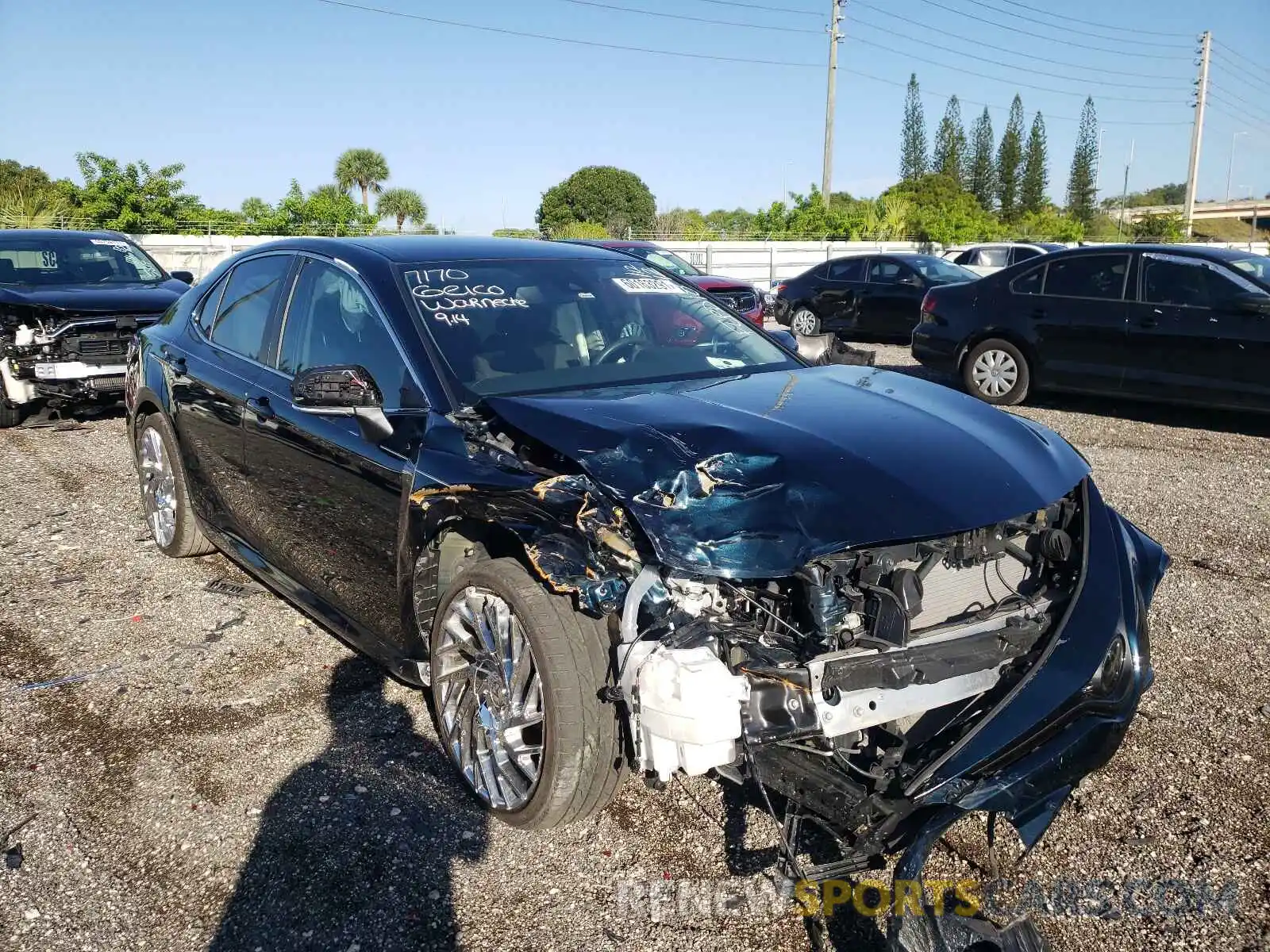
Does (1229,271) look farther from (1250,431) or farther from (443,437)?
(443,437)

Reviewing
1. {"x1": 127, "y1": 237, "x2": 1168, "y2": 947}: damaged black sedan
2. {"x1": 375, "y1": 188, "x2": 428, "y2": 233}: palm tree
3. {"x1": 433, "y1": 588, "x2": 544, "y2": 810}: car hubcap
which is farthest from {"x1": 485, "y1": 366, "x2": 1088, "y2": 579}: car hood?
{"x1": 375, "y1": 188, "x2": 428, "y2": 233}: palm tree

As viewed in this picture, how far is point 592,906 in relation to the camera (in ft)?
9.21

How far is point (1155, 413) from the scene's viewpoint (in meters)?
9.96

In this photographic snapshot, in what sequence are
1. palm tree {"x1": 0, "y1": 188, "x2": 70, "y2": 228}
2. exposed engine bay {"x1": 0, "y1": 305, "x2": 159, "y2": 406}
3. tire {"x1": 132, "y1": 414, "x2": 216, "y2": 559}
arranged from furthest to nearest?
palm tree {"x1": 0, "y1": 188, "x2": 70, "y2": 228} → exposed engine bay {"x1": 0, "y1": 305, "x2": 159, "y2": 406} → tire {"x1": 132, "y1": 414, "x2": 216, "y2": 559}

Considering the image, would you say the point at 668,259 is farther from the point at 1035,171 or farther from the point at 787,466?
the point at 1035,171

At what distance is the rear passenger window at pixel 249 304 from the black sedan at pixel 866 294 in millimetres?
11033

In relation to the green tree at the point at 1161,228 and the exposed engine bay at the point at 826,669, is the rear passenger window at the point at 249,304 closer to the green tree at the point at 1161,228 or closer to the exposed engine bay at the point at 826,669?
the exposed engine bay at the point at 826,669

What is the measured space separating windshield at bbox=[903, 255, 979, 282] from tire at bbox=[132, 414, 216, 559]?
1233 centimetres

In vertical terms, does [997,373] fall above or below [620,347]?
below

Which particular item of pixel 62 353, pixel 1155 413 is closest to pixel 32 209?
pixel 62 353

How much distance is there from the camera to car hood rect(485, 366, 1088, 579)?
260 centimetres

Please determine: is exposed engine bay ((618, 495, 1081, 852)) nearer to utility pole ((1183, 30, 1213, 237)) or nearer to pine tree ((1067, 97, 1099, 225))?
utility pole ((1183, 30, 1213, 237))

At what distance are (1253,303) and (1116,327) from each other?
1.12 meters

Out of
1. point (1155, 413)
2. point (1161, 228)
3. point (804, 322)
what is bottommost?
point (1155, 413)
